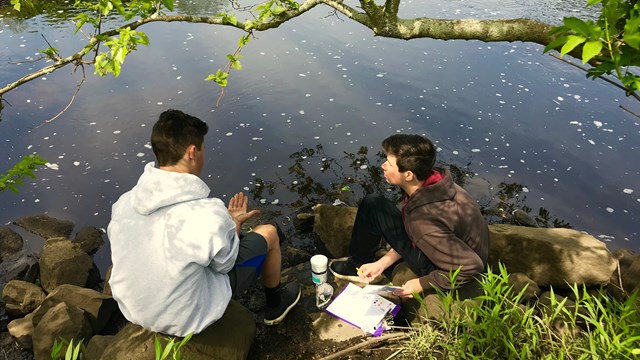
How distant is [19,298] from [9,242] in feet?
4.32

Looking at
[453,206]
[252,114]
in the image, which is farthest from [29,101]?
[453,206]

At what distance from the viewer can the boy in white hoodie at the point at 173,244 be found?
8.38 feet

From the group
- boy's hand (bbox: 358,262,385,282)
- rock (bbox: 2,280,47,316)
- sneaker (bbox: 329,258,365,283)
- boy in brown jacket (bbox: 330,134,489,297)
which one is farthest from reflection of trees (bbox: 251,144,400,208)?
rock (bbox: 2,280,47,316)

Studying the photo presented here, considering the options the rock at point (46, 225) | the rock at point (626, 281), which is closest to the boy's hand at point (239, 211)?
the rock at point (46, 225)

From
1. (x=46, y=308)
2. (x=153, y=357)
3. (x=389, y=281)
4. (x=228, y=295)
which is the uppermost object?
(x=228, y=295)

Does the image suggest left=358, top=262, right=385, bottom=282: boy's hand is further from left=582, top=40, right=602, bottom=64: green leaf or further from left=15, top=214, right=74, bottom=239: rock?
left=15, top=214, right=74, bottom=239: rock

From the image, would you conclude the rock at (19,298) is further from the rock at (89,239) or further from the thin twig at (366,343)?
the thin twig at (366,343)

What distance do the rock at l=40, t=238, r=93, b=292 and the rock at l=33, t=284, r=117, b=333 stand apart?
1.60 ft

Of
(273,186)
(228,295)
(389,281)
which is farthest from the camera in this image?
(273,186)

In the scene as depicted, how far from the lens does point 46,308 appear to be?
13.4 ft

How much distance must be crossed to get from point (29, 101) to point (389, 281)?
8.75 metres

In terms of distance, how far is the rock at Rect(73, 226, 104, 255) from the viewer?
5395 mm

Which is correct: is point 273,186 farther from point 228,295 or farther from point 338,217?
point 228,295

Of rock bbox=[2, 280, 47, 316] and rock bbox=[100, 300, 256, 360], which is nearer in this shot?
rock bbox=[100, 300, 256, 360]
